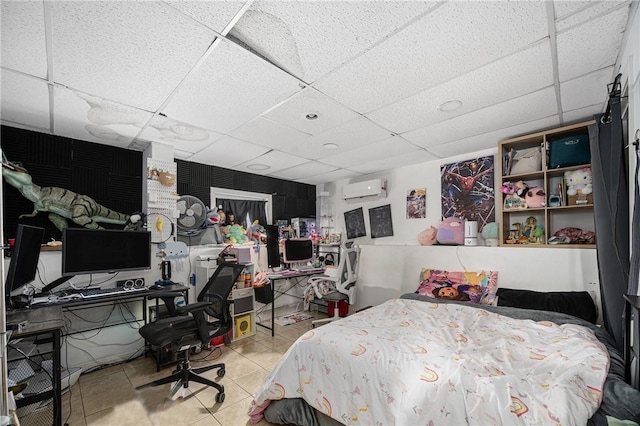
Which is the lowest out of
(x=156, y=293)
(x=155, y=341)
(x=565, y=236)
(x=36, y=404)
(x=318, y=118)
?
(x=36, y=404)

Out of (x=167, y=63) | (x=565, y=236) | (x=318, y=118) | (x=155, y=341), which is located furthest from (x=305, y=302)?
(x=167, y=63)

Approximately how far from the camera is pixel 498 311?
105 inches

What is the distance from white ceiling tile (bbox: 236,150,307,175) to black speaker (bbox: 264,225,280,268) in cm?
99

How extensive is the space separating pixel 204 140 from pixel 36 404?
264cm

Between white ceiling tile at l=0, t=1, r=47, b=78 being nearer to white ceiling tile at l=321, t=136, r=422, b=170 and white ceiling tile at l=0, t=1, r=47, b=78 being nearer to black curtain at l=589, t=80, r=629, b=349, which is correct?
white ceiling tile at l=321, t=136, r=422, b=170

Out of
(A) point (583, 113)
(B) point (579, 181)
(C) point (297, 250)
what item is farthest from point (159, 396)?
(A) point (583, 113)

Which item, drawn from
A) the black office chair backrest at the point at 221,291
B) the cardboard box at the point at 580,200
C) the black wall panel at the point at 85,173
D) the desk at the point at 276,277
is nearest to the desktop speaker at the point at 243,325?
the desk at the point at 276,277

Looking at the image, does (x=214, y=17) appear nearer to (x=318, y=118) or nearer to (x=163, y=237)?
(x=318, y=118)

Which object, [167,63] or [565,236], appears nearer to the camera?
[167,63]

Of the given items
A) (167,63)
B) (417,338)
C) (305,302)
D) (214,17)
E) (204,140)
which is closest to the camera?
(214,17)

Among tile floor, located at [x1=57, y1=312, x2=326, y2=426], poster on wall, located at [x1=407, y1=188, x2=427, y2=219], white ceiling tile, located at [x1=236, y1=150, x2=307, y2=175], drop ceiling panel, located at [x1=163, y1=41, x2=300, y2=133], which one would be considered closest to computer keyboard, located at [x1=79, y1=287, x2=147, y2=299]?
tile floor, located at [x1=57, y1=312, x2=326, y2=426]

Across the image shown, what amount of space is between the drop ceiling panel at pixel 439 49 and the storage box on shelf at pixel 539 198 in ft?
5.61

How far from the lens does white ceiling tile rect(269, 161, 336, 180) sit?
4.25m

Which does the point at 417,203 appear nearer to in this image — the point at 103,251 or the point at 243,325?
the point at 243,325
